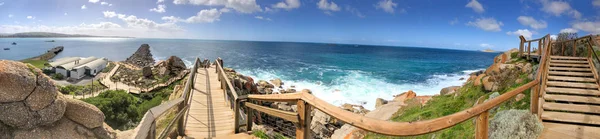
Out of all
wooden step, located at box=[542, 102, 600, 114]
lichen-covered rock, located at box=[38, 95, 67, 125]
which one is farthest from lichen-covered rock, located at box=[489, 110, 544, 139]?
lichen-covered rock, located at box=[38, 95, 67, 125]

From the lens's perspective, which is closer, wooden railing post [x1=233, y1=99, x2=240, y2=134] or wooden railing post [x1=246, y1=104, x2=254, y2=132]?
wooden railing post [x1=246, y1=104, x2=254, y2=132]

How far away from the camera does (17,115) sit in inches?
112

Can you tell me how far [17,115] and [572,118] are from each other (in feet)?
30.3

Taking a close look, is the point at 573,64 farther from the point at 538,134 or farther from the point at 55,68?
the point at 55,68

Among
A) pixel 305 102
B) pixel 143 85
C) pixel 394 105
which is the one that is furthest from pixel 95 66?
pixel 305 102

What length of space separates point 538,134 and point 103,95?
2645 centimetres

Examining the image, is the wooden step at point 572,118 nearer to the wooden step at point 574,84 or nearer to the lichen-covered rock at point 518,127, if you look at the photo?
the lichen-covered rock at point 518,127

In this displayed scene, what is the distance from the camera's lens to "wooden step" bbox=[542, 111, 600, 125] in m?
5.38

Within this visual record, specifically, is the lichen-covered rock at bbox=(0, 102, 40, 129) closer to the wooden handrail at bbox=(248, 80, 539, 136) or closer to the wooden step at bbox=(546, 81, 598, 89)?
the wooden handrail at bbox=(248, 80, 539, 136)

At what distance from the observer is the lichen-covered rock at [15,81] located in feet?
8.78

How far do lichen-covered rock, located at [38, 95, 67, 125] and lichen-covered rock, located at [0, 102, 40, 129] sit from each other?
0.07 meters

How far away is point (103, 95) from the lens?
2147 cm

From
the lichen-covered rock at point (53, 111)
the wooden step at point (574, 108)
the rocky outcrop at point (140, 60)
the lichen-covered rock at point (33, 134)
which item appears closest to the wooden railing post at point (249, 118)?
the lichen-covered rock at point (53, 111)

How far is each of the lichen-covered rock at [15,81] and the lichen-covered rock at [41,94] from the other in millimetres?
63
